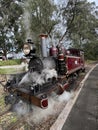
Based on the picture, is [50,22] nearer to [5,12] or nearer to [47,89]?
[5,12]

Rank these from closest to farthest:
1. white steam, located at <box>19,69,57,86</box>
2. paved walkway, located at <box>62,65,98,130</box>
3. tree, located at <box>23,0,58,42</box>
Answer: paved walkway, located at <box>62,65,98,130</box> < white steam, located at <box>19,69,57,86</box> < tree, located at <box>23,0,58,42</box>

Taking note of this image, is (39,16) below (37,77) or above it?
above

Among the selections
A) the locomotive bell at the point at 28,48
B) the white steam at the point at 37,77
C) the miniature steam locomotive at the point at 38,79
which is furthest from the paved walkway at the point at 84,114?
the locomotive bell at the point at 28,48

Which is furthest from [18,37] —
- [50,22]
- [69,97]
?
[69,97]

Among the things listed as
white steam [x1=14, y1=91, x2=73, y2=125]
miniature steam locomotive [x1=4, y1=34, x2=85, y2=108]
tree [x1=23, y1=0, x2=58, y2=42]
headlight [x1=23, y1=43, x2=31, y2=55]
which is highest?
tree [x1=23, y1=0, x2=58, y2=42]

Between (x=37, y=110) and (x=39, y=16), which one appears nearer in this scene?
(x=37, y=110)

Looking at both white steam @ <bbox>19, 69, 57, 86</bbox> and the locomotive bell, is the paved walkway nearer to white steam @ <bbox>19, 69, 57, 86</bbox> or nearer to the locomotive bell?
white steam @ <bbox>19, 69, 57, 86</bbox>

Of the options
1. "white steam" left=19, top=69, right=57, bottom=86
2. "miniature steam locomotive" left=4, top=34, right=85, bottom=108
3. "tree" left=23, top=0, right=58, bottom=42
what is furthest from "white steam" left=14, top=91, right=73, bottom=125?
"tree" left=23, top=0, right=58, bottom=42

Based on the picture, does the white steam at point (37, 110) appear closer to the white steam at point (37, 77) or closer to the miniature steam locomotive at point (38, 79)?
the miniature steam locomotive at point (38, 79)

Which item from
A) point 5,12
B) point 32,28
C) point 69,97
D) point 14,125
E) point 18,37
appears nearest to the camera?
point 14,125

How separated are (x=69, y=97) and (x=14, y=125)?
321cm

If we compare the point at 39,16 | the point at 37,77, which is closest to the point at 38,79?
the point at 37,77

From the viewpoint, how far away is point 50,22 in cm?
2716

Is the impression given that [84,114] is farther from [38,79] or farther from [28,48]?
[28,48]
